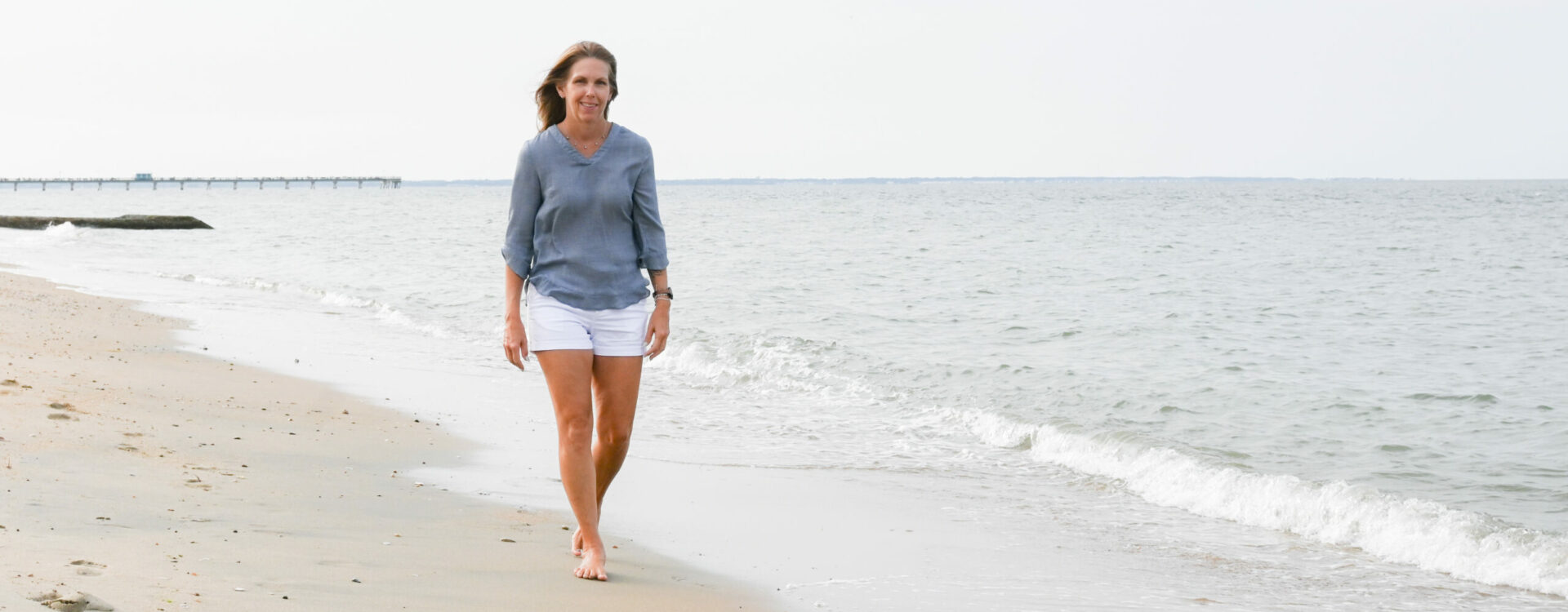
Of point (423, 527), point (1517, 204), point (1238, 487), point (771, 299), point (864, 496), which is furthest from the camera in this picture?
point (1517, 204)

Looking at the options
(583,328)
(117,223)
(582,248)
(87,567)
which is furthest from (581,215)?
(117,223)

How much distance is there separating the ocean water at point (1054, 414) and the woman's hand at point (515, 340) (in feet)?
4.03

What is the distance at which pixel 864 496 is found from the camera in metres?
6.54

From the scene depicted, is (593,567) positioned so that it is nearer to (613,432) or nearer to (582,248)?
(613,432)

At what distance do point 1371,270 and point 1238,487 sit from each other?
70.6 ft

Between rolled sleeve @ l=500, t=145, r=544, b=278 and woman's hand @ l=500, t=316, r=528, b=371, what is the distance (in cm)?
15

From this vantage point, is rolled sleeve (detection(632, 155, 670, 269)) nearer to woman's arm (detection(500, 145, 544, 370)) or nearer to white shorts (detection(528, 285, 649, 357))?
white shorts (detection(528, 285, 649, 357))

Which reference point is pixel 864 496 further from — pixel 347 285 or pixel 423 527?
pixel 347 285

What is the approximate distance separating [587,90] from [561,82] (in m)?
0.17

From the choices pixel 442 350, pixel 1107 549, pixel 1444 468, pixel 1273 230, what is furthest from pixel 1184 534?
pixel 1273 230

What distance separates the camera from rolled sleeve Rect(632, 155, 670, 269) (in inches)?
161

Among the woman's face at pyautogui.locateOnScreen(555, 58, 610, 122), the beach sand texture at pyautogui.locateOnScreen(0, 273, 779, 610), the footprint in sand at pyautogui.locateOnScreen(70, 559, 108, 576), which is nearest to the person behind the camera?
the footprint in sand at pyautogui.locateOnScreen(70, 559, 108, 576)

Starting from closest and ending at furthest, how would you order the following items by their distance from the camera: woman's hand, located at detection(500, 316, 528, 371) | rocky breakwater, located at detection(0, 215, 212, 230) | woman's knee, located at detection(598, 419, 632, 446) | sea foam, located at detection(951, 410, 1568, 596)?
1. woman's hand, located at detection(500, 316, 528, 371)
2. woman's knee, located at detection(598, 419, 632, 446)
3. sea foam, located at detection(951, 410, 1568, 596)
4. rocky breakwater, located at detection(0, 215, 212, 230)

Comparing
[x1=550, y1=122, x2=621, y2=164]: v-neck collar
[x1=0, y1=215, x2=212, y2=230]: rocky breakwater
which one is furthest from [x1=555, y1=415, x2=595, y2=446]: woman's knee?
[x1=0, y1=215, x2=212, y2=230]: rocky breakwater
